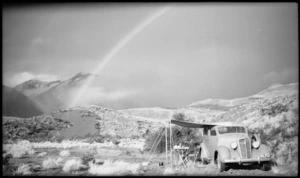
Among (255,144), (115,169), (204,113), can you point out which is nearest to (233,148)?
(255,144)

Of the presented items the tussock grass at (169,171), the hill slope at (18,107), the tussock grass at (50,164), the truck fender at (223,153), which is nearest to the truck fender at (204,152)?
the truck fender at (223,153)

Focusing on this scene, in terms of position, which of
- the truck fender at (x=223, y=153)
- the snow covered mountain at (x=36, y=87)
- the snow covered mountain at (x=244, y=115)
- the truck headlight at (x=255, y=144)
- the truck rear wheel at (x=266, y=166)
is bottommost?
the truck rear wheel at (x=266, y=166)

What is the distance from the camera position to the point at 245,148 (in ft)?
39.4

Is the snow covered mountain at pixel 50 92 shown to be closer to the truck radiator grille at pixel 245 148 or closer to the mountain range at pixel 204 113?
the mountain range at pixel 204 113

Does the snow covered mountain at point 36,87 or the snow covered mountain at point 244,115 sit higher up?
the snow covered mountain at point 36,87

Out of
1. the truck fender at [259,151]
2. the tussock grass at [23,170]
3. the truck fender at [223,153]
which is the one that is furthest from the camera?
the tussock grass at [23,170]

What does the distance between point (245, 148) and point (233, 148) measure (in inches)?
16.1

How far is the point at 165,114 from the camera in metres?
55.3

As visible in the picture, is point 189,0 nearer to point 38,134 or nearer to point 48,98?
point 38,134

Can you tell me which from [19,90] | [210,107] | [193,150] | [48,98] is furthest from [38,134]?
[210,107]

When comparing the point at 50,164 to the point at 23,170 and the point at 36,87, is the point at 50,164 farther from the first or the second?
the point at 36,87

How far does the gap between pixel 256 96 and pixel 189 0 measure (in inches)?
1559

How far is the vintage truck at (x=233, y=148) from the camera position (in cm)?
1188

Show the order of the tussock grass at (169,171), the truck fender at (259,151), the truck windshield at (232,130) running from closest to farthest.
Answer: the truck fender at (259,151) → the tussock grass at (169,171) → the truck windshield at (232,130)
